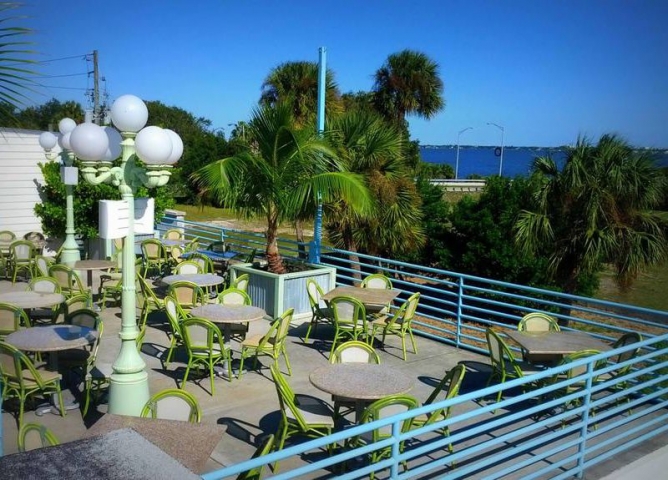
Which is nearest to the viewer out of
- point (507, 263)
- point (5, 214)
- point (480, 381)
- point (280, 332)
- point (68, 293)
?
point (280, 332)

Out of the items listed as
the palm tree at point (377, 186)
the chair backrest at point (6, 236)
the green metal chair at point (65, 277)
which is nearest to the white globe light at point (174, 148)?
the green metal chair at point (65, 277)

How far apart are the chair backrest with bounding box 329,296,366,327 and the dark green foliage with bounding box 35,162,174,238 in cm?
818

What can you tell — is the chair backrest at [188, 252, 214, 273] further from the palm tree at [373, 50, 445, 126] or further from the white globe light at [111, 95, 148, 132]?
the palm tree at [373, 50, 445, 126]

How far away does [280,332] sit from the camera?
6.96m

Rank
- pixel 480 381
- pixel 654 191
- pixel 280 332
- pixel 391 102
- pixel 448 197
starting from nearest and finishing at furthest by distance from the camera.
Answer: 1. pixel 280 332
2. pixel 480 381
3. pixel 654 191
4. pixel 391 102
5. pixel 448 197

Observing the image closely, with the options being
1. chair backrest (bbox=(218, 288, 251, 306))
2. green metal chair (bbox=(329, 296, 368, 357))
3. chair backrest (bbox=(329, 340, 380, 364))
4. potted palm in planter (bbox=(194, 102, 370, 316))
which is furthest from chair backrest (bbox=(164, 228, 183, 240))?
chair backrest (bbox=(329, 340, 380, 364))

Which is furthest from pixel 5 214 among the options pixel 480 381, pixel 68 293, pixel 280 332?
pixel 480 381

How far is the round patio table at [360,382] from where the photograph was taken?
5113 millimetres

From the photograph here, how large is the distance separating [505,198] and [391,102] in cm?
630

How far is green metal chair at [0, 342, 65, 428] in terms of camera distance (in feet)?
17.9

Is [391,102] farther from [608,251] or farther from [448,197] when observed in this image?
[448,197]

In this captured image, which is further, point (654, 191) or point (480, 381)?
point (654, 191)

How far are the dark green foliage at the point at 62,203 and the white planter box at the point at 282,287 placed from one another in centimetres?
574

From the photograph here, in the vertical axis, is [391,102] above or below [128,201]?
above
